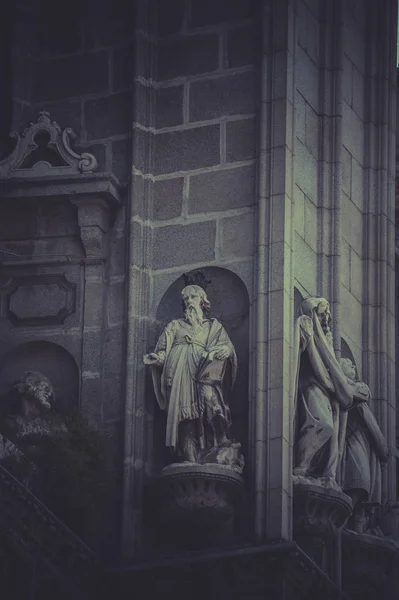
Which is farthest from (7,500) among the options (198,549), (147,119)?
(147,119)

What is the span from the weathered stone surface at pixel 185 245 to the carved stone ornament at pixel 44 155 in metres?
1.38

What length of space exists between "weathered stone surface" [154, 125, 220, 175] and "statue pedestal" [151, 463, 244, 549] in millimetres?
4286

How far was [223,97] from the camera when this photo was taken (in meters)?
43.0

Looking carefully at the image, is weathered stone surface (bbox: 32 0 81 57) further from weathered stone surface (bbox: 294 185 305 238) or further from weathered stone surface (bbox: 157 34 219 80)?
weathered stone surface (bbox: 294 185 305 238)

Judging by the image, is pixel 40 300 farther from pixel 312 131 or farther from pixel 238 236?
pixel 312 131

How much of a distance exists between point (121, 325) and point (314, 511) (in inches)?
137

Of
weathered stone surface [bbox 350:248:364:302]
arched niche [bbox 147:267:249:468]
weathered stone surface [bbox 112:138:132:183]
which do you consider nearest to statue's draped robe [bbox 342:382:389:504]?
arched niche [bbox 147:267:249:468]

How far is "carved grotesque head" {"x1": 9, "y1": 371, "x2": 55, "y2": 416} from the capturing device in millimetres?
41781

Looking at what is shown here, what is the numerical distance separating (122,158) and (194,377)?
3.69 m

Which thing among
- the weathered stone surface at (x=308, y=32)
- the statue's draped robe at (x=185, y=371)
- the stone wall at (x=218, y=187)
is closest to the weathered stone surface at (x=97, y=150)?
the stone wall at (x=218, y=187)

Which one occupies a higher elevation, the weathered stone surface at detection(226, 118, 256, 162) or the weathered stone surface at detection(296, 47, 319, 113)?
the weathered stone surface at detection(296, 47, 319, 113)

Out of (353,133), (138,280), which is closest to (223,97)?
(353,133)

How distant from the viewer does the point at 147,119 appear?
142 ft

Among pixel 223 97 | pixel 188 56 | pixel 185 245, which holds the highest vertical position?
pixel 188 56
